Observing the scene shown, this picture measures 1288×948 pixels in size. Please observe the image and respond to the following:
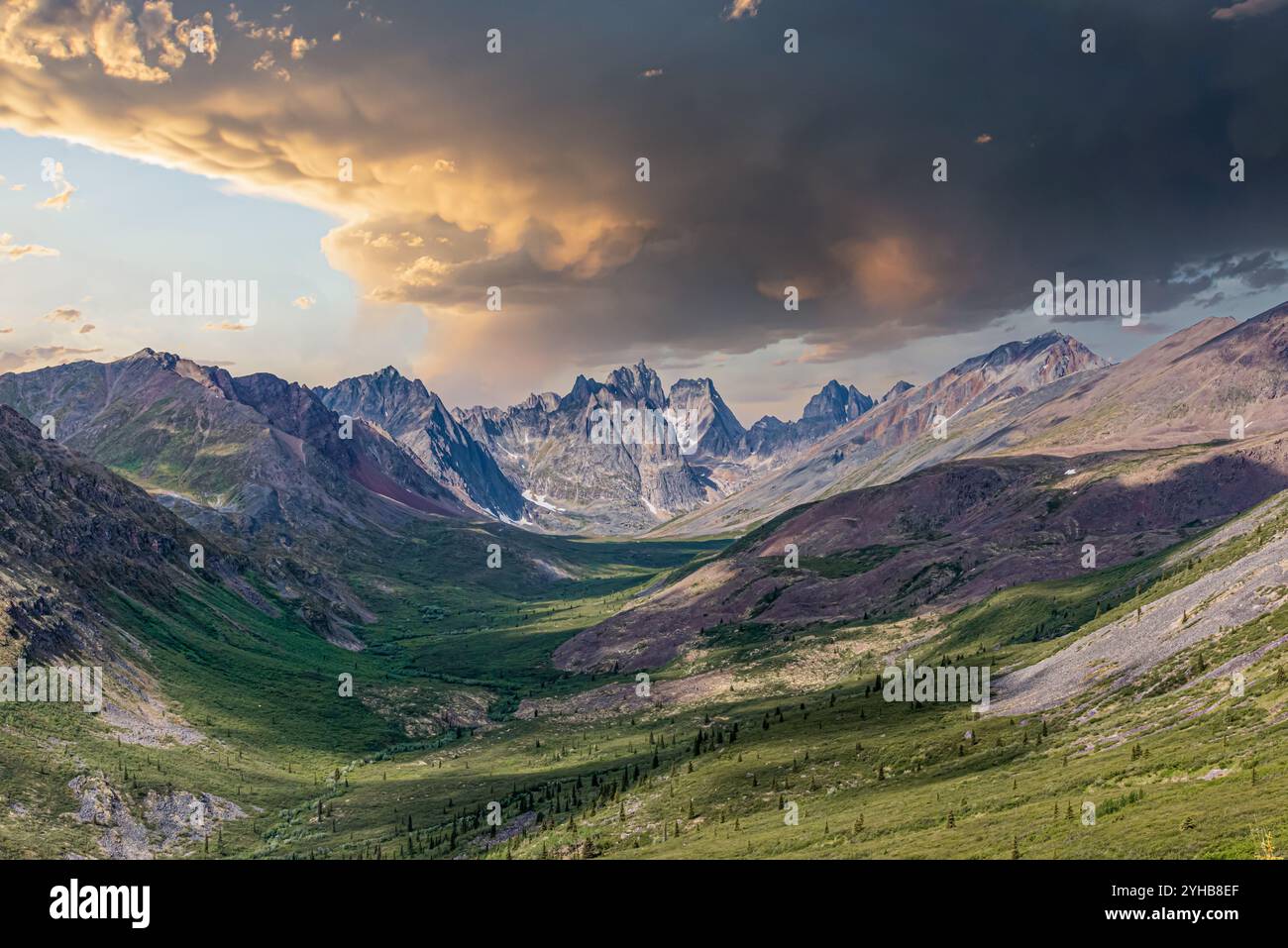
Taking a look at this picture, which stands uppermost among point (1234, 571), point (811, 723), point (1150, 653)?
point (1234, 571)

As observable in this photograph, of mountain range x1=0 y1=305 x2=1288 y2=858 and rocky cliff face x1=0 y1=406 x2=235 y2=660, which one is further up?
rocky cliff face x1=0 y1=406 x2=235 y2=660

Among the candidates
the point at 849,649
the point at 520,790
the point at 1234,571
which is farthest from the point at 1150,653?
the point at 849,649

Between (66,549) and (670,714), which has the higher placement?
(66,549)

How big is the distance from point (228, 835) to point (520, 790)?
29.2m

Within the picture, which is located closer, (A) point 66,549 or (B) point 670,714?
(B) point 670,714

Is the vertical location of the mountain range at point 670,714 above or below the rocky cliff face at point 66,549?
below

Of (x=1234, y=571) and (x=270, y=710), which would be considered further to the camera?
(x=270, y=710)

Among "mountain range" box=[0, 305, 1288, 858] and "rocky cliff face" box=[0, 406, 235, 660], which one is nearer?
"mountain range" box=[0, 305, 1288, 858]

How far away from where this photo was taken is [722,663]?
551 ft

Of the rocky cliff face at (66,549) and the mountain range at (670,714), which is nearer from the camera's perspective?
the mountain range at (670,714)
